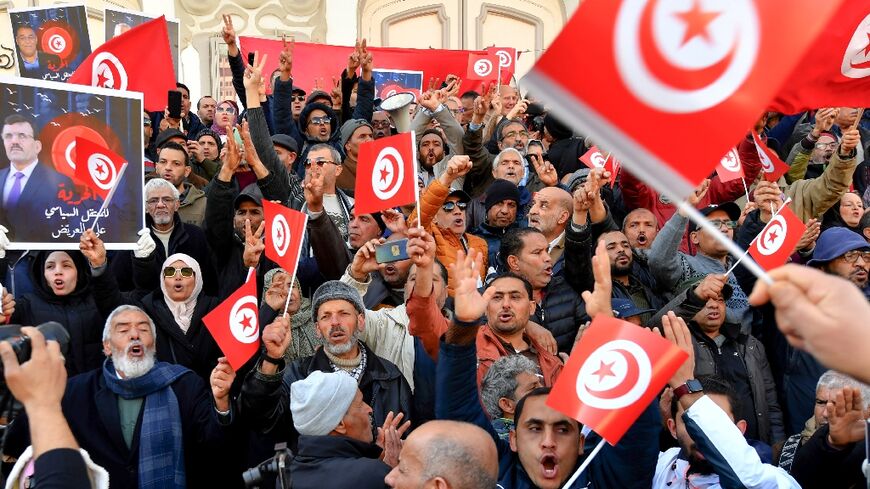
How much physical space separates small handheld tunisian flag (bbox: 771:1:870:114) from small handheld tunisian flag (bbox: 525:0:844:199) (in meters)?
2.97

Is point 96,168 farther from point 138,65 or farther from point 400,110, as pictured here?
point 400,110

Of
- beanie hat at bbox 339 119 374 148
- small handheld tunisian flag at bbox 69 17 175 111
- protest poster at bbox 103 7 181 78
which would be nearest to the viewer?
small handheld tunisian flag at bbox 69 17 175 111

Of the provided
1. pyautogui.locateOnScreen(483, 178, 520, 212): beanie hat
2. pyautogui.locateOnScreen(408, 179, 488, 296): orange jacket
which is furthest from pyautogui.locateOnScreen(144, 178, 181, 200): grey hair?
pyautogui.locateOnScreen(483, 178, 520, 212): beanie hat

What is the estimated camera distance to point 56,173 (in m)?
5.65

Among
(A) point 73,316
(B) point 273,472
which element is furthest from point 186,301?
(B) point 273,472

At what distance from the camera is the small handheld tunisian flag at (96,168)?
5.64 metres

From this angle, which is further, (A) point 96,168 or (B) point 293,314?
(A) point 96,168

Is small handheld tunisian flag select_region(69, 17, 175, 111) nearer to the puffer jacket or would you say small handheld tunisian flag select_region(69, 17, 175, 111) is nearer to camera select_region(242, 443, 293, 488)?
the puffer jacket

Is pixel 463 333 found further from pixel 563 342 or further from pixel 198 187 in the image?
pixel 198 187

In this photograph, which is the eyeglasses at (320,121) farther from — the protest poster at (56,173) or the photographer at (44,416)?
the photographer at (44,416)

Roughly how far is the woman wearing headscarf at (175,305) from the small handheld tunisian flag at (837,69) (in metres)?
3.01

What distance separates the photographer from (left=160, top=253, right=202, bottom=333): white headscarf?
18.1 feet

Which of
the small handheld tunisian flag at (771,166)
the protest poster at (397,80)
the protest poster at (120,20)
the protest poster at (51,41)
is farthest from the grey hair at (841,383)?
the protest poster at (397,80)

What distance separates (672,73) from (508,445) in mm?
1815
